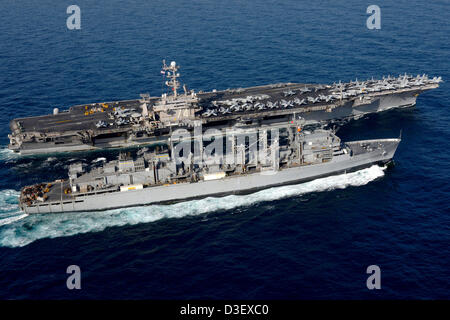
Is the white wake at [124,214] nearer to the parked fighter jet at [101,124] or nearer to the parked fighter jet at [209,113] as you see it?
the parked fighter jet at [101,124]

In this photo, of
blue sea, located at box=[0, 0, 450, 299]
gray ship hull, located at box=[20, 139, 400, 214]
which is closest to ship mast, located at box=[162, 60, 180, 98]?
blue sea, located at box=[0, 0, 450, 299]

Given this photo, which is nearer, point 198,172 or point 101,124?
point 198,172

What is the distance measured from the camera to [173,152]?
2445 inches

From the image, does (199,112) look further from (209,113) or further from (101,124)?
(101,124)

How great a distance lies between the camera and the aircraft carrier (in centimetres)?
7412

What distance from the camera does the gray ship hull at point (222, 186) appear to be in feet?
190

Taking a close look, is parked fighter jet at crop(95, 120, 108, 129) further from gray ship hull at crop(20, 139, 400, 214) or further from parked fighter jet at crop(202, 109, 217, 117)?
gray ship hull at crop(20, 139, 400, 214)

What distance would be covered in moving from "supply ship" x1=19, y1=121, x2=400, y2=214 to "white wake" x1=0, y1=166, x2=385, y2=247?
1.07 meters

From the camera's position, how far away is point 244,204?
194 ft

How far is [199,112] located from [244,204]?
26.5 m

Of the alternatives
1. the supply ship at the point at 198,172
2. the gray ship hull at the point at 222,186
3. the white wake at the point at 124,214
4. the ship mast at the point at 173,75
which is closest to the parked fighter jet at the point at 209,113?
the ship mast at the point at 173,75

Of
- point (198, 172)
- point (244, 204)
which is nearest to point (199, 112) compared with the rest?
point (198, 172)
